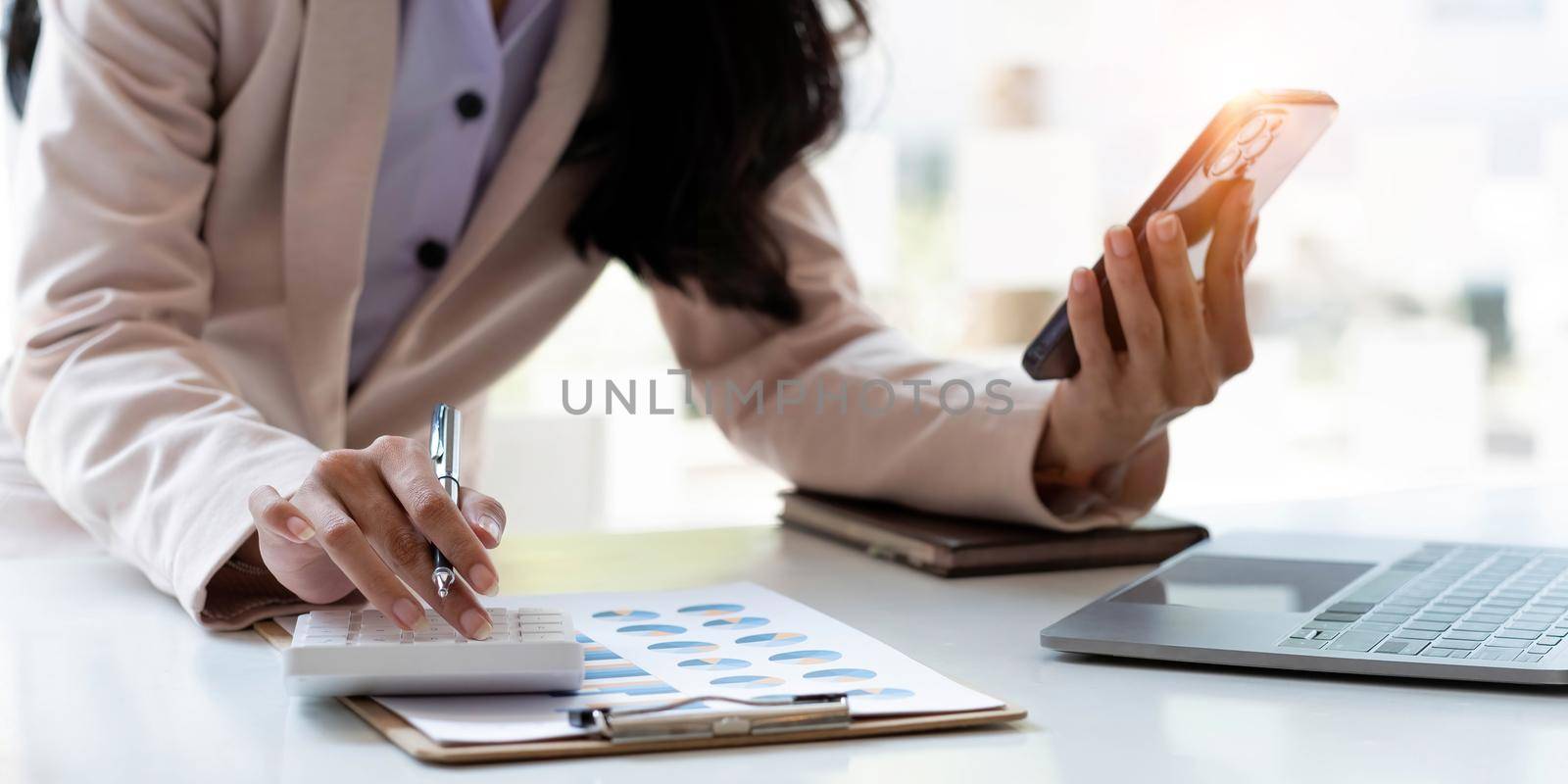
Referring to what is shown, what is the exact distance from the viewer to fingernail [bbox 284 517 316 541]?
0.68 m

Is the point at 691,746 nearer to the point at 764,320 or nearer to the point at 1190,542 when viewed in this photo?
the point at 1190,542

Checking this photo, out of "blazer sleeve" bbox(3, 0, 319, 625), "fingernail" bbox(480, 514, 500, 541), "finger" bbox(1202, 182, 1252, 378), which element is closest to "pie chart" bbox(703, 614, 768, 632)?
"fingernail" bbox(480, 514, 500, 541)

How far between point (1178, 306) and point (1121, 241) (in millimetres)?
59

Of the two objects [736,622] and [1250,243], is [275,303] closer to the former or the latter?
[736,622]

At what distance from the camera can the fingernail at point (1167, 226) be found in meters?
0.82

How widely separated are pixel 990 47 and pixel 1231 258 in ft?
10.1

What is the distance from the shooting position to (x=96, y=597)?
0.82m

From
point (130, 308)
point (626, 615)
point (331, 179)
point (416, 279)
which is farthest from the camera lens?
point (416, 279)

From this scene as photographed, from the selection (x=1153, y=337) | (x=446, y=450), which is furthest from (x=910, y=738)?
(x=1153, y=337)

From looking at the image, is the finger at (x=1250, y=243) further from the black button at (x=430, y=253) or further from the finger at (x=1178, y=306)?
the black button at (x=430, y=253)

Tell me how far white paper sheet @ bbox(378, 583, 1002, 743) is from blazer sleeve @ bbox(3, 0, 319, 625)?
18 centimetres

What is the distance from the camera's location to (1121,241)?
833 millimetres

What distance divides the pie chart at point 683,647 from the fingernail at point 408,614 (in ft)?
0.35

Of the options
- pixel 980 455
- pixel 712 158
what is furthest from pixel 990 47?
pixel 980 455
